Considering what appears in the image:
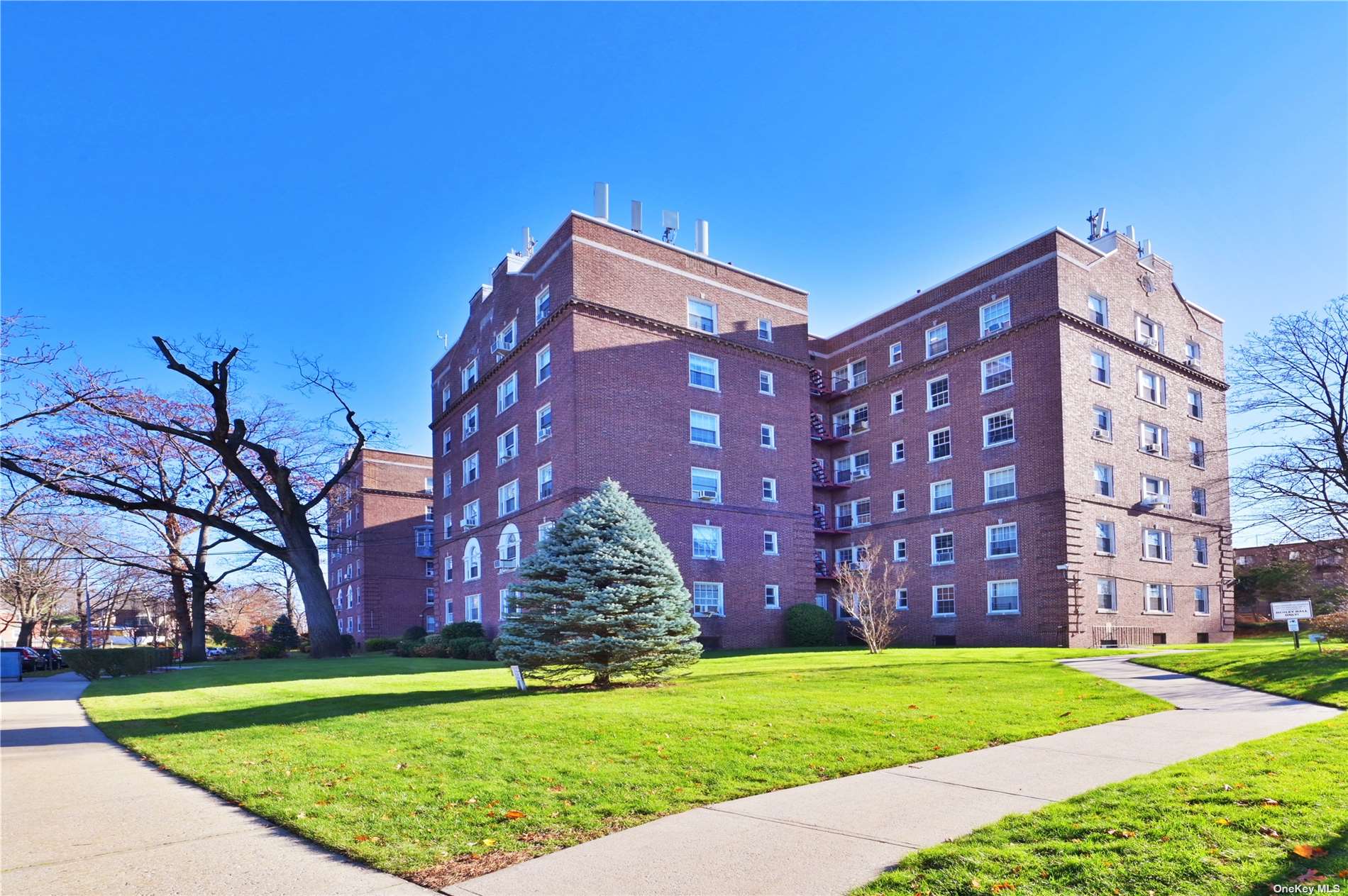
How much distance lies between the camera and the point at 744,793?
770 centimetres

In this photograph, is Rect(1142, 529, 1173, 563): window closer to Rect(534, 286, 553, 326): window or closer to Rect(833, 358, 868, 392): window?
Rect(833, 358, 868, 392): window

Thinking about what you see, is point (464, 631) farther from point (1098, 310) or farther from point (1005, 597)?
point (1098, 310)

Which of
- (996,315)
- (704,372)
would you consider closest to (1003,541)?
(996,315)

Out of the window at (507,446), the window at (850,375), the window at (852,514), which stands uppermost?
the window at (850,375)

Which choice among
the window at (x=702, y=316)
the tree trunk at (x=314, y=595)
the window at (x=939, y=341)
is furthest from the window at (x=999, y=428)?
the tree trunk at (x=314, y=595)

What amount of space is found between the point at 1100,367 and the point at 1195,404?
8.25 meters

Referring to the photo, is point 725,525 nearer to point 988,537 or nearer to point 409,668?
point 988,537

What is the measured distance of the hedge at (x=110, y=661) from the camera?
95.7 ft

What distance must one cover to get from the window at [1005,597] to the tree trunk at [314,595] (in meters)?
25.9

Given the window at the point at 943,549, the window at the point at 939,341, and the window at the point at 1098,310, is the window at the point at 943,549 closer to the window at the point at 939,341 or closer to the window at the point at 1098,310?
the window at the point at 939,341

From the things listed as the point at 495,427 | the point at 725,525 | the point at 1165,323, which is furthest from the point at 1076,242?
the point at 495,427

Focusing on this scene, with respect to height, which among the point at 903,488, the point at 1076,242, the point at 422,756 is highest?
the point at 1076,242

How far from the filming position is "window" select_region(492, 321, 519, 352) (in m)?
38.2

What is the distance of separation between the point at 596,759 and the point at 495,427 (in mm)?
31672
